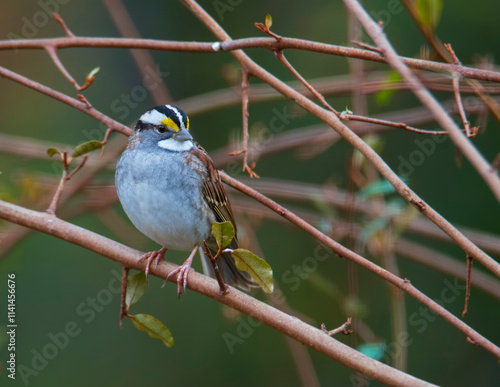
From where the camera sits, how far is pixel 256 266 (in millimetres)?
2041

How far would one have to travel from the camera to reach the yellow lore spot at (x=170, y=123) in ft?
10.1

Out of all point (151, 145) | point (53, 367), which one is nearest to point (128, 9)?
point (53, 367)

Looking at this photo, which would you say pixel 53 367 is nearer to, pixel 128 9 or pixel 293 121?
pixel 293 121

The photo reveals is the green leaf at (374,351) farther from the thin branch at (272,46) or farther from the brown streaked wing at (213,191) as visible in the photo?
the thin branch at (272,46)

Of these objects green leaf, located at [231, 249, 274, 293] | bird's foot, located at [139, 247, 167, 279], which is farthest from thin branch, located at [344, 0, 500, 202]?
bird's foot, located at [139, 247, 167, 279]

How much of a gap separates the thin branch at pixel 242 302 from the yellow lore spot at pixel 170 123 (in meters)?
0.79

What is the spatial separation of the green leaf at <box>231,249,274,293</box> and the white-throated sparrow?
87 cm

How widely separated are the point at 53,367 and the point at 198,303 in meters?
1.33

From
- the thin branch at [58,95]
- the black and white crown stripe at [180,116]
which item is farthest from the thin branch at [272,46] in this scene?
the black and white crown stripe at [180,116]

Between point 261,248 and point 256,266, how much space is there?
12.5ft

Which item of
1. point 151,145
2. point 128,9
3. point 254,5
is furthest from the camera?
point 128,9

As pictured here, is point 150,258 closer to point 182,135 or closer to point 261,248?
point 182,135

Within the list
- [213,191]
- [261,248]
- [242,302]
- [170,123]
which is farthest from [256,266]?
[261,248]

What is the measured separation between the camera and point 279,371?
564 cm
